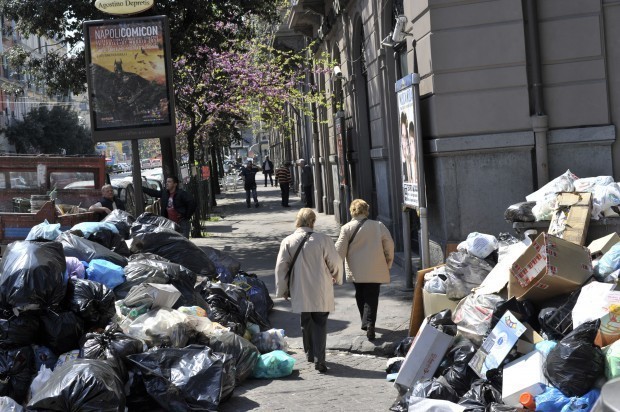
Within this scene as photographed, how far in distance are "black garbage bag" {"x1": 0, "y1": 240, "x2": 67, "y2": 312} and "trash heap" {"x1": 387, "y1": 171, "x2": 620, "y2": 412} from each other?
2836 millimetres

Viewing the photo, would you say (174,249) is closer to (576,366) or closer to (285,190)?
(576,366)

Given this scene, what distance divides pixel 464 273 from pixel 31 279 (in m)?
3.78

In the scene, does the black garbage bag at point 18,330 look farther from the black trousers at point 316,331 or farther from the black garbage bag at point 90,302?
the black trousers at point 316,331

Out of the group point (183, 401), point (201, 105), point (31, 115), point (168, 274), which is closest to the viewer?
point (183, 401)

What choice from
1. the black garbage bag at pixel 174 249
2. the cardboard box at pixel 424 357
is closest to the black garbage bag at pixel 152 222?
the black garbage bag at pixel 174 249

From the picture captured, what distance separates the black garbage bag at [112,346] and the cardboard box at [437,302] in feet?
8.87

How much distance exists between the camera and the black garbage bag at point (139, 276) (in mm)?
8203

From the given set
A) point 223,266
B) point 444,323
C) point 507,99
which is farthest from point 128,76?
point 444,323

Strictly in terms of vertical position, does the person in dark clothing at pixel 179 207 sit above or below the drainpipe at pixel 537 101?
below

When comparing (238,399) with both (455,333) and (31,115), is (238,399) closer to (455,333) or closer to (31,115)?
(455,333)

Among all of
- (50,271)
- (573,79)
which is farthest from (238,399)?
(573,79)

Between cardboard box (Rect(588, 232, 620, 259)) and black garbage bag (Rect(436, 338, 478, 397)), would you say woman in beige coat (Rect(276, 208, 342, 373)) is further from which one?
cardboard box (Rect(588, 232, 620, 259))

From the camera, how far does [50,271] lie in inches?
270

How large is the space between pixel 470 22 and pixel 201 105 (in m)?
16.5
